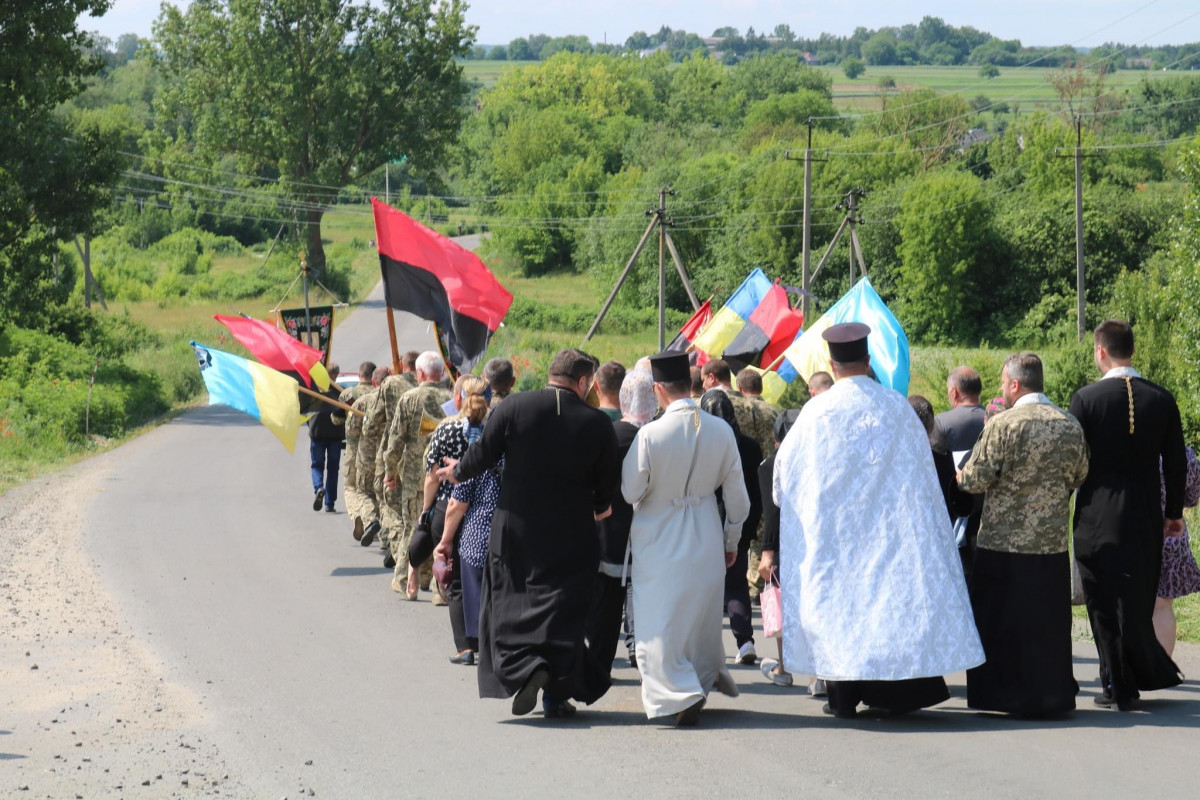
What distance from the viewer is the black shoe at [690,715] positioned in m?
7.12

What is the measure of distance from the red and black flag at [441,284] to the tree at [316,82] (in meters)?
56.1

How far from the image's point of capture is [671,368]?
7305 mm

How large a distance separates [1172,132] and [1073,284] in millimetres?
42162

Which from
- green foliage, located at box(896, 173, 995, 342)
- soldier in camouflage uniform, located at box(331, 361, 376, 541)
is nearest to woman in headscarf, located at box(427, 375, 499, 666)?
soldier in camouflage uniform, located at box(331, 361, 376, 541)

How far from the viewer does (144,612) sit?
10633 millimetres

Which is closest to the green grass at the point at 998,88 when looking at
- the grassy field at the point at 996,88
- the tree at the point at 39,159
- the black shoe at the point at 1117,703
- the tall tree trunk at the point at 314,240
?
the grassy field at the point at 996,88

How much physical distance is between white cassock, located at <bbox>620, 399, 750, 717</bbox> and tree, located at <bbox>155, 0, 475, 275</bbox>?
61159 mm

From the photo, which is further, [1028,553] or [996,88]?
[996,88]

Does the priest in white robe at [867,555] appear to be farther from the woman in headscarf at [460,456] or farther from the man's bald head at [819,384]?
the woman in headscarf at [460,456]

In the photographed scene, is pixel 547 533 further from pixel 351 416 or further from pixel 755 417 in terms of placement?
pixel 351 416

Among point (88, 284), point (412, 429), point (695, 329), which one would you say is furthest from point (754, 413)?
point (88, 284)

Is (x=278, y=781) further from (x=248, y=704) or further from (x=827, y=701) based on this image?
(x=827, y=701)

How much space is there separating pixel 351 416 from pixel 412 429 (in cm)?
290

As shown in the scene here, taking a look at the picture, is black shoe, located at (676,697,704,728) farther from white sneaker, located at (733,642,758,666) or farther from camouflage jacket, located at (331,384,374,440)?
camouflage jacket, located at (331,384,374,440)
